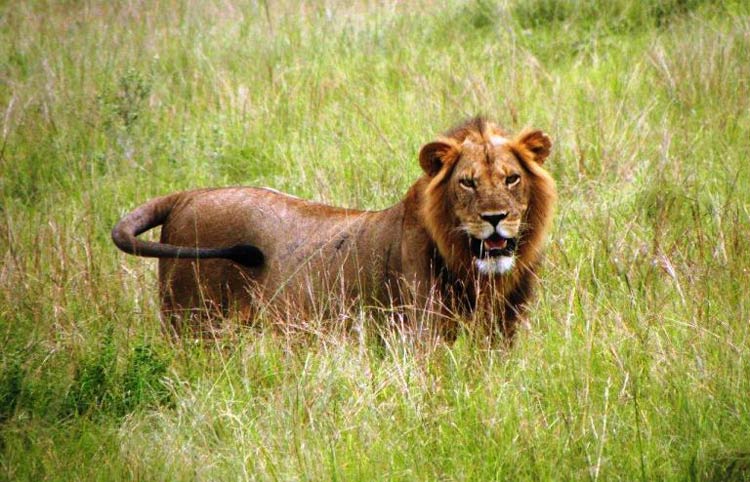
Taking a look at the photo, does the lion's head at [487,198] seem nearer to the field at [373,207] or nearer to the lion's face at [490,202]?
the lion's face at [490,202]

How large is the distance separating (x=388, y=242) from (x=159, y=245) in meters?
0.94

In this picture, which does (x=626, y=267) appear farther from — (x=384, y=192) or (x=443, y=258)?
(x=384, y=192)

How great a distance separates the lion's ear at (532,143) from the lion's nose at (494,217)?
1.32 ft

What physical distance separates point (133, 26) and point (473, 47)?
3.15 meters

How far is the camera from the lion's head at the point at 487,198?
162 inches

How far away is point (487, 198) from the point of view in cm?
408

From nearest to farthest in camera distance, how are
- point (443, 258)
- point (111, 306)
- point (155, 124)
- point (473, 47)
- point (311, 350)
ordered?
1. point (311, 350)
2. point (443, 258)
3. point (111, 306)
4. point (155, 124)
5. point (473, 47)

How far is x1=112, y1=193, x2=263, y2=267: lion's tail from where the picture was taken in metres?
4.40

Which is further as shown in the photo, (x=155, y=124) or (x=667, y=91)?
(x=155, y=124)

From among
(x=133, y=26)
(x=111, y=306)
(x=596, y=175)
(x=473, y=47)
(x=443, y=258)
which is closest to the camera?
(x=443, y=258)

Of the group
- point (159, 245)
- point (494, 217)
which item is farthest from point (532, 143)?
point (159, 245)

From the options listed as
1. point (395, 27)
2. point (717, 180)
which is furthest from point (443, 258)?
point (395, 27)

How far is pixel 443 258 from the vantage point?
4309 mm

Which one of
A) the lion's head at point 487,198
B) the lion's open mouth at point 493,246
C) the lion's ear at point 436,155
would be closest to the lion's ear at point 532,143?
the lion's head at point 487,198
